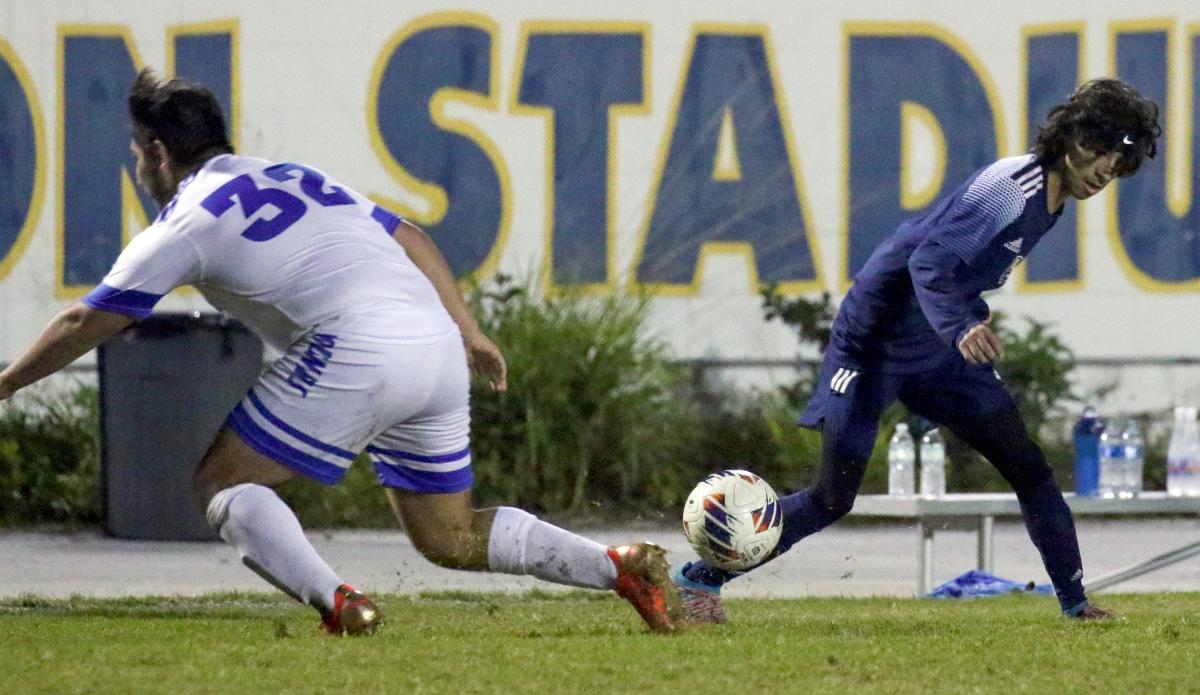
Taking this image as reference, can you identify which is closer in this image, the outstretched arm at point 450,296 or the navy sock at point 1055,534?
the outstretched arm at point 450,296

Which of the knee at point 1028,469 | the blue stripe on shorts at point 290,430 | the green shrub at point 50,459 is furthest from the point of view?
the green shrub at point 50,459

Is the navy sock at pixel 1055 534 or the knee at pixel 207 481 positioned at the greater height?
the knee at pixel 207 481

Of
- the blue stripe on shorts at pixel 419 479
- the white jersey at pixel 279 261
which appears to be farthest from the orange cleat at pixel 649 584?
the white jersey at pixel 279 261

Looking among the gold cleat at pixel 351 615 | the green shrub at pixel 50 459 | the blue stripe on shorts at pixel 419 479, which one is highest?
the blue stripe on shorts at pixel 419 479

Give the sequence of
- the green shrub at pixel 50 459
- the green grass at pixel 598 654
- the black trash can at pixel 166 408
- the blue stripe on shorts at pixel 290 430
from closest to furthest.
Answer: the green grass at pixel 598 654 → the blue stripe on shorts at pixel 290 430 → the black trash can at pixel 166 408 → the green shrub at pixel 50 459

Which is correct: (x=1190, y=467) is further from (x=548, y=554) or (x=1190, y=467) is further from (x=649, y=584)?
(x=548, y=554)

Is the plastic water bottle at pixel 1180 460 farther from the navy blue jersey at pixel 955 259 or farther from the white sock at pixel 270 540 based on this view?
the white sock at pixel 270 540

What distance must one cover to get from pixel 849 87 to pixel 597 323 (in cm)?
312

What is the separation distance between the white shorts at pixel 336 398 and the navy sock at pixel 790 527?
1.42m

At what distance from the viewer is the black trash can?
39.8 feet

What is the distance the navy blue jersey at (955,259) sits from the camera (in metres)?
7.07

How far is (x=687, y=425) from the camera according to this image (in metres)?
14.4

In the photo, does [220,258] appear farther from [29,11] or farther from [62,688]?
[29,11]

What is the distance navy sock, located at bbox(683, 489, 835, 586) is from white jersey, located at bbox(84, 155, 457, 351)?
4.76 ft
